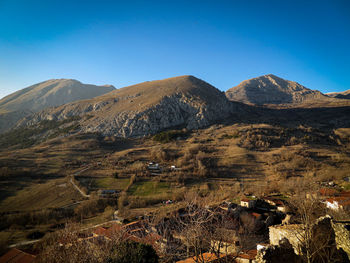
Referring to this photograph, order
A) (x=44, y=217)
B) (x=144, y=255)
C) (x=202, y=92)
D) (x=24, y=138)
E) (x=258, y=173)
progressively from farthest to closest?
(x=202, y=92)
(x=24, y=138)
(x=258, y=173)
(x=44, y=217)
(x=144, y=255)

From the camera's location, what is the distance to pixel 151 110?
111562 mm

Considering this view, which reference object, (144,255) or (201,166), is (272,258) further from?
(201,166)

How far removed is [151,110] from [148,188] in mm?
66998

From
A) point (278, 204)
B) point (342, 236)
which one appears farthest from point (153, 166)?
point (342, 236)

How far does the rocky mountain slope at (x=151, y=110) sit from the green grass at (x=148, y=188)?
5190 cm

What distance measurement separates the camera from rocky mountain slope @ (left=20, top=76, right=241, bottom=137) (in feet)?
347

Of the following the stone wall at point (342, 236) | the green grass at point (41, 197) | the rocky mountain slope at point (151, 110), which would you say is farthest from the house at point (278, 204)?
the rocky mountain slope at point (151, 110)

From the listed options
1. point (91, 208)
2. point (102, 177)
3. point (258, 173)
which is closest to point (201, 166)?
point (258, 173)

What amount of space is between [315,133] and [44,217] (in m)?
109

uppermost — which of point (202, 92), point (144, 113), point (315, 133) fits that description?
point (202, 92)

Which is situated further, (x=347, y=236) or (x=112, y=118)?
(x=112, y=118)

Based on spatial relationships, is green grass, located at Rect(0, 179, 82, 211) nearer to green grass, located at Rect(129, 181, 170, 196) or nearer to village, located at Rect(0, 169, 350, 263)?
green grass, located at Rect(129, 181, 170, 196)

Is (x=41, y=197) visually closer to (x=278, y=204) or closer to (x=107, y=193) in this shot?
(x=107, y=193)

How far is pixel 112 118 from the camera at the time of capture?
110 metres
